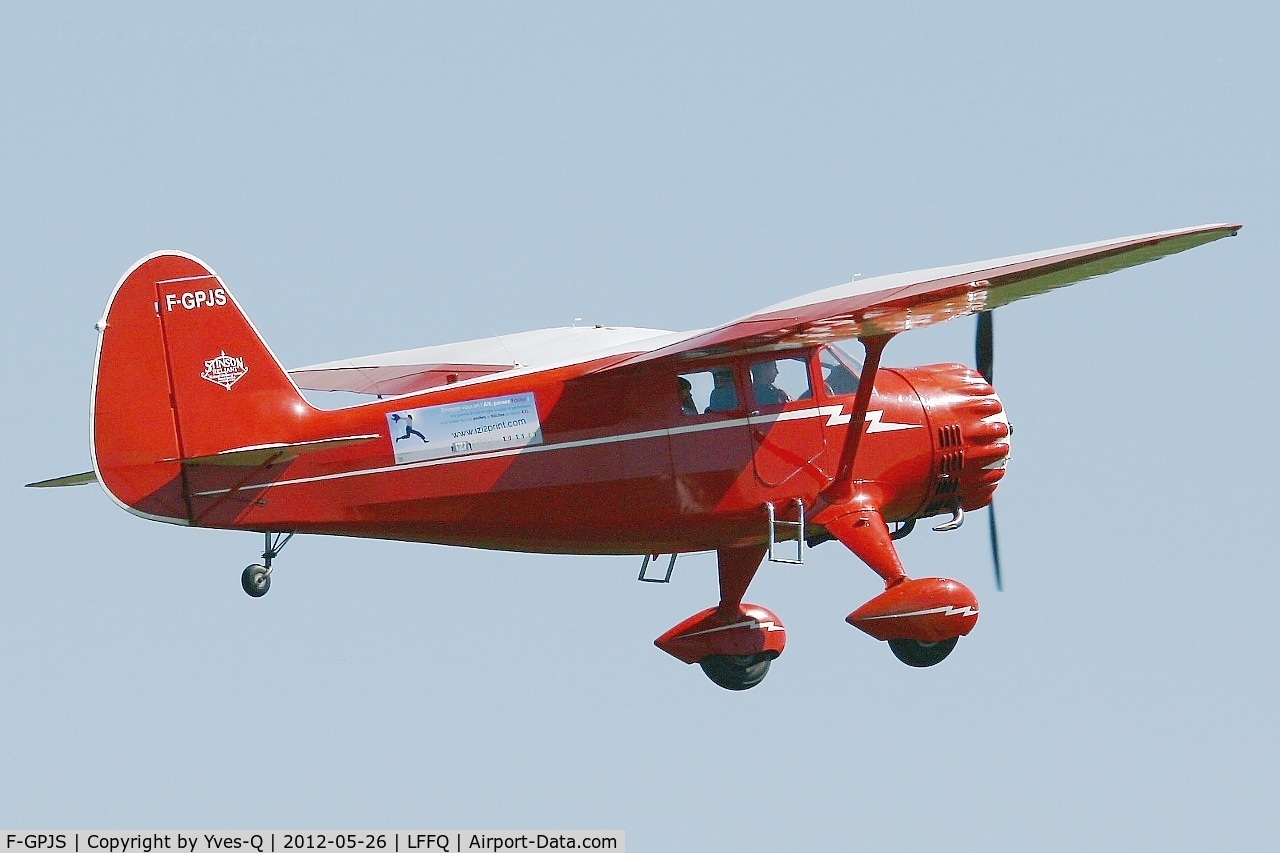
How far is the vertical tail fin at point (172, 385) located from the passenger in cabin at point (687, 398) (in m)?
2.87

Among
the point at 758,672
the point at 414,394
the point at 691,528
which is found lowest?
the point at 758,672

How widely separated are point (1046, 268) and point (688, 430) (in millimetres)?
2922

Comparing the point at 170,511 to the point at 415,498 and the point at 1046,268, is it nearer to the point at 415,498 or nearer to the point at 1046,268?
the point at 415,498

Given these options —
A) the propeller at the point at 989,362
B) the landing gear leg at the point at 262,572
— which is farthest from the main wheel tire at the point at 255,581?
the propeller at the point at 989,362

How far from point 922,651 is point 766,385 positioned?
8.40ft

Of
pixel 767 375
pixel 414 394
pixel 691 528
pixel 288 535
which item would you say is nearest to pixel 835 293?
pixel 767 375

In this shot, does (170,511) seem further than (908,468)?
No

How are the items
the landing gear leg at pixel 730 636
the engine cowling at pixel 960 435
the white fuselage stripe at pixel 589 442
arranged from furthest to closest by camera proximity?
the landing gear leg at pixel 730 636, the engine cowling at pixel 960 435, the white fuselage stripe at pixel 589 442

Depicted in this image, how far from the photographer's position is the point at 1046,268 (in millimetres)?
17609

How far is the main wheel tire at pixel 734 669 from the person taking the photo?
2059cm

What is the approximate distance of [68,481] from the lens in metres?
18.2

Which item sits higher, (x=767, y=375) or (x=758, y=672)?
(x=767, y=375)

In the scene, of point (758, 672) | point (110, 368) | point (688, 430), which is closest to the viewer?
point (110, 368)

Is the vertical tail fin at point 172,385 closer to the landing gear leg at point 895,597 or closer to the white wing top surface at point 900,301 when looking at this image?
the white wing top surface at point 900,301
